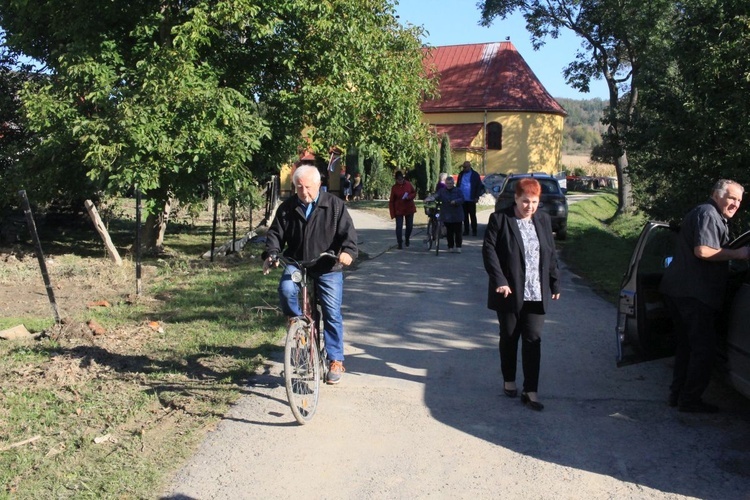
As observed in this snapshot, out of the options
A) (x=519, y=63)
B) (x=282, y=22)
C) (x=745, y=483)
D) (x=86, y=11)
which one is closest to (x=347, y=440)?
(x=745, y=483)

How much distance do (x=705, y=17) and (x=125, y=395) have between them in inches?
390

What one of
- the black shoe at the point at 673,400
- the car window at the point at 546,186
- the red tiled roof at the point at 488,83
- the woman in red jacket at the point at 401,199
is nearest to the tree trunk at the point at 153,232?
the woman in red jacket at the point at 401,199

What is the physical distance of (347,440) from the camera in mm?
4895

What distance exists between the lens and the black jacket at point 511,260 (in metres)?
5.46

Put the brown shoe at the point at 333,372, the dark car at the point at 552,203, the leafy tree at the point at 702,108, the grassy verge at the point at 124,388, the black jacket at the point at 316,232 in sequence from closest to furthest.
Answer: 1. the grassy verge at the point at 124,388
2. the black jacket at the point at 316,232
3. the brown shoe at the point at 333,372
4. the leafy tree at the point at 702,108
5. the dark car at the point at 552,203

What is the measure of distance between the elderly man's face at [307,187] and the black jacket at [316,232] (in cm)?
8

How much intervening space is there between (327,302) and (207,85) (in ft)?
22.0

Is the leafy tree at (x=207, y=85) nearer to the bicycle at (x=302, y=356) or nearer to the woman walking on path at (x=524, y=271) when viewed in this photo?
the bicycle at (x=302, y=356)

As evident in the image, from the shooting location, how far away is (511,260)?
5.47 m

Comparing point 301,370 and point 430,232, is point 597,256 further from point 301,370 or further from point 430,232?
point 301,370

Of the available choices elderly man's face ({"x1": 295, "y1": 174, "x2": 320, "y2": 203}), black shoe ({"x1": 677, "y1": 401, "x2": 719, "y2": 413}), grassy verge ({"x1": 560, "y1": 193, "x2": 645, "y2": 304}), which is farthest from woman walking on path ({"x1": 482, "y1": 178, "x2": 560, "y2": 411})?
grassy verge ({"x1": 560, "y1": 193, "x2": 645, "y2": 304})

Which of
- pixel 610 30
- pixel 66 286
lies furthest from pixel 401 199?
pixel 610 30

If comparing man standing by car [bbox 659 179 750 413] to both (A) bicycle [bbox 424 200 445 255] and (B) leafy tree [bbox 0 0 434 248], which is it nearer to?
(B) leafy tree [bbox 0 0 434 248]

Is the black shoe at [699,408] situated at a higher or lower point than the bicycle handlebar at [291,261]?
lower
